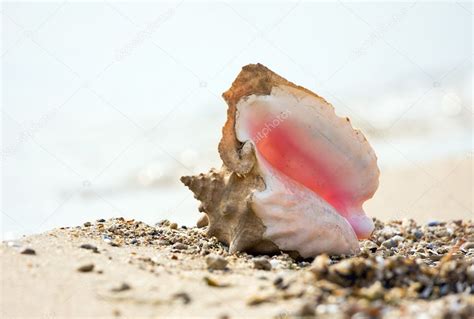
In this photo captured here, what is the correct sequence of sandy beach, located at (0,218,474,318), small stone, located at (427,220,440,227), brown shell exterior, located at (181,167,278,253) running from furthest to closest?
1. small stone, located at (427,220,440,227)
2. brown shell exterior, located at (181,167,278,253)
3. sandy beach, located at (0,218,474,318)

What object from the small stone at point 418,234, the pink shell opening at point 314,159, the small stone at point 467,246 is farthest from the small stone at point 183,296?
the small stone at point 418,234

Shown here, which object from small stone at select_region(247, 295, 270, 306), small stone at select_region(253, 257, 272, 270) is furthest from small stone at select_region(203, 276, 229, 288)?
small stone at select_region(253, 257, 272, 270)

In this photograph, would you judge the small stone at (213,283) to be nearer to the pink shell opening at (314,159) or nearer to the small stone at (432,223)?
the pink shell opening at (314,159)

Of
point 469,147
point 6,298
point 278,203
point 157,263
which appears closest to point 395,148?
point 469,147

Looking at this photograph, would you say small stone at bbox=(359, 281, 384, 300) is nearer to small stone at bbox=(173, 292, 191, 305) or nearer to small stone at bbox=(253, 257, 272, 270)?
small stone at bbox=(173, 292, 191, 305)

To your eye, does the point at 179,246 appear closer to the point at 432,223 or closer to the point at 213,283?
the point at 213,283

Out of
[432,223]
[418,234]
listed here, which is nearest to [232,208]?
[418,234]

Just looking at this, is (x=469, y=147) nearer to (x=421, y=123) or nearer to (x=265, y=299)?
(x=421, y=123)
